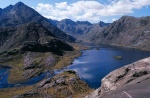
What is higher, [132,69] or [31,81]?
[132,69]

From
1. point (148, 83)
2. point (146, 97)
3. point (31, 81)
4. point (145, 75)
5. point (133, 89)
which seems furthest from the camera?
point (31, 81)

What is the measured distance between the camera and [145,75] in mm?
37375

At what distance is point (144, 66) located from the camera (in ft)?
133

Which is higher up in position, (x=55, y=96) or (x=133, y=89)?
(x=133, y=89)

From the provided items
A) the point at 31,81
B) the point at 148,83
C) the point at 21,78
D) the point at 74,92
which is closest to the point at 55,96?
the point at 74,92

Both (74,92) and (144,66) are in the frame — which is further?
Answer: (74,92)

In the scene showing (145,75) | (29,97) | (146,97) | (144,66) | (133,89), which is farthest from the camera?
(29,97)

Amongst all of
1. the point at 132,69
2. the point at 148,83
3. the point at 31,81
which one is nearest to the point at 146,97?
the point at 148,83

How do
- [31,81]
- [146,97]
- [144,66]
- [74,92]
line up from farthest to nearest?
[31,81] < [74,92] < [144,66] < [146,97]

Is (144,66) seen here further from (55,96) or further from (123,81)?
(55,96)

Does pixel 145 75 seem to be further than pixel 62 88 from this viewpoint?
No

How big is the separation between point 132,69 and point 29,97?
90.2 meters

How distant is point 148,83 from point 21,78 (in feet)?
574

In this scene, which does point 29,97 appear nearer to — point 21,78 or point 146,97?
point 21,78
